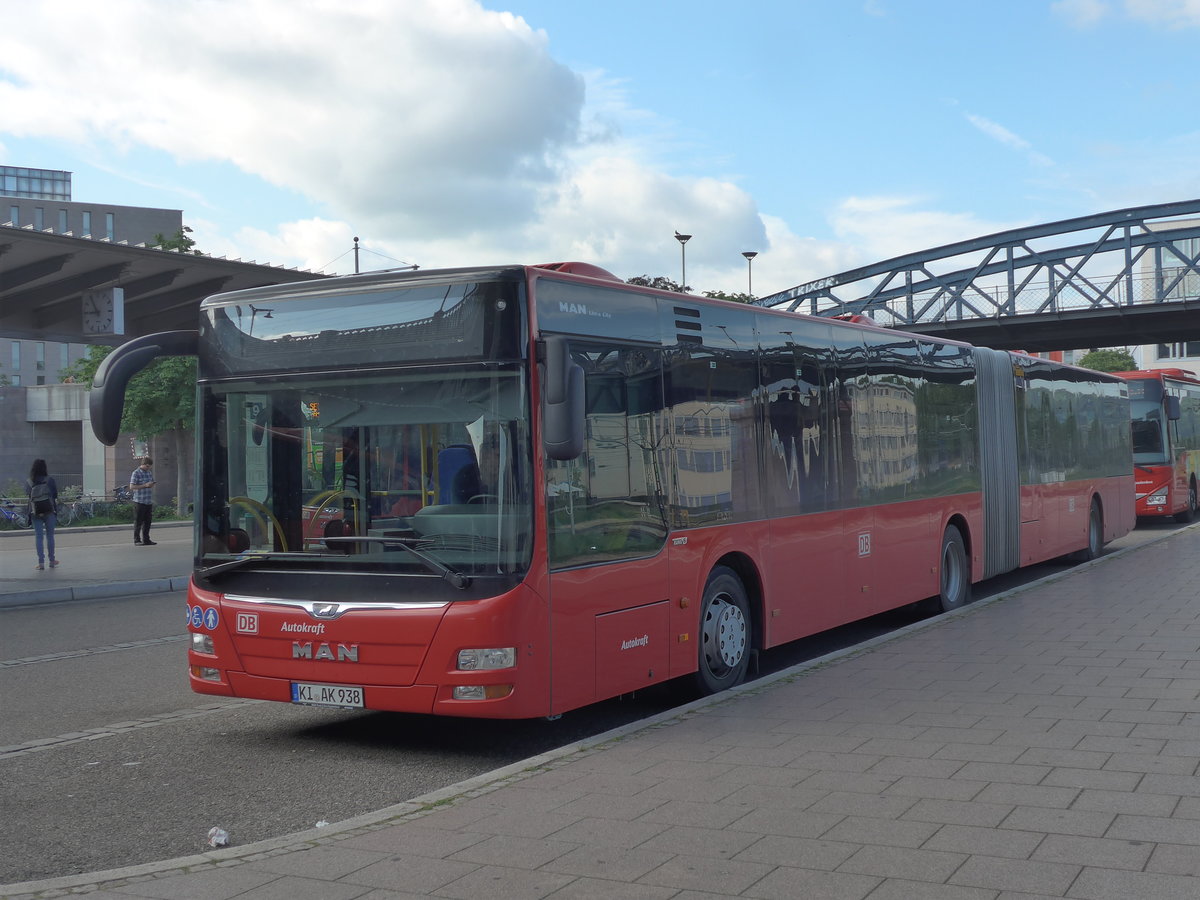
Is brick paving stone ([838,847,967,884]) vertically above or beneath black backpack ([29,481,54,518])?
beneath

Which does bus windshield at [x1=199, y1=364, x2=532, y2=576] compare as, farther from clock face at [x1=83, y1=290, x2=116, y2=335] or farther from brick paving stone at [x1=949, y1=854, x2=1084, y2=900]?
clock face at [x1=83, y1=290, x2=116, y2=335]

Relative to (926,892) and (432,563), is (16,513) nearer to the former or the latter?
(432,563)

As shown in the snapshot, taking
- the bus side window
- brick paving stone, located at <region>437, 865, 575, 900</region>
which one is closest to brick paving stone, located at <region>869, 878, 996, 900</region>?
brick paving stone, located at <region>437, 865, 575, 900</region>

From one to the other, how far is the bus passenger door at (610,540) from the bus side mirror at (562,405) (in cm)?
→ 30

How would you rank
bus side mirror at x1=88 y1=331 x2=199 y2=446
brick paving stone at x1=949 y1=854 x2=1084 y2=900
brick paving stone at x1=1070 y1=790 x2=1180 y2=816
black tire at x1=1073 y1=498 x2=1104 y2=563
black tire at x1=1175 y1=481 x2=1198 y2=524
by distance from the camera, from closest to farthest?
brick paving stone at x1=949 y1=854 x2=1084 y2=900
brick paving stone at x1=1070 y1=790 x2=1180 y2=816
bus side mirror at x1=88 y1=331 x2=199 y2=446
black tire at x1=1073 y1=498 x2=1104 y2=563
black tire at x1=1175 y1=481 x2=1198 y2=524

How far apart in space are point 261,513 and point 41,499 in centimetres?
1404

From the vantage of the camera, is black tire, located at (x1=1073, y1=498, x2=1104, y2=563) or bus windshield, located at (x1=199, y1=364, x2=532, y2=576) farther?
black tire, located at (x1=1073, y1=498, x2=1104, y2=563)

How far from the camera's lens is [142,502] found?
2652 cm

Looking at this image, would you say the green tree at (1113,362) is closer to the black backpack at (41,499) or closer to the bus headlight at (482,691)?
the black backpack at (41,499)

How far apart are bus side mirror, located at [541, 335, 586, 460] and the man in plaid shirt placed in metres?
21.2

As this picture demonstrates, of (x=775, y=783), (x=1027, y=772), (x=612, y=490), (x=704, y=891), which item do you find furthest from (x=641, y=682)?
(x=704, y=891)

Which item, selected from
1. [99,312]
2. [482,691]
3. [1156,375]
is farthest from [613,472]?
[1156,375]

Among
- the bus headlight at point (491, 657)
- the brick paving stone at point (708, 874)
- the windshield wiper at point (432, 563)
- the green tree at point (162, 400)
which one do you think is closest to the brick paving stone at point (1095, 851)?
the brick paving stone at point (708, 874)

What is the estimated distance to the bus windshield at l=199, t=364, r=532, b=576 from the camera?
6812mm
